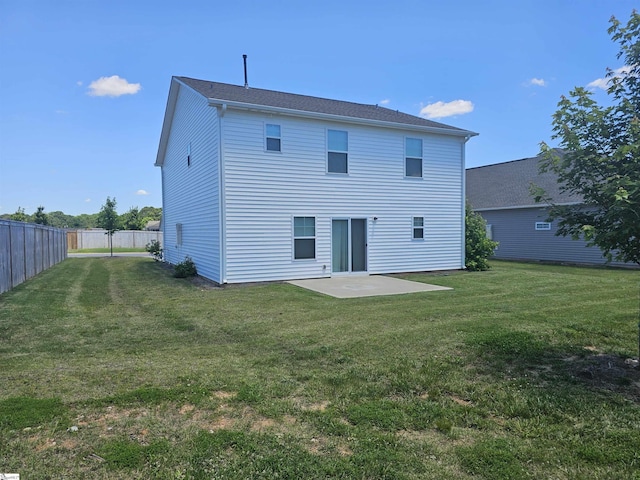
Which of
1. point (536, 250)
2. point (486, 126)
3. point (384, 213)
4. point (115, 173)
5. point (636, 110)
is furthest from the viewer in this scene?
point (115, 173)

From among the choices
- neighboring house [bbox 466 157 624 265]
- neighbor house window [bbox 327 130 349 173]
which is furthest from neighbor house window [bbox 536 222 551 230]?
neighbor house window [bbox 327 130 349 173]

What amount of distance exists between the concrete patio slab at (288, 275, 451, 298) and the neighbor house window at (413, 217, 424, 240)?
240cm

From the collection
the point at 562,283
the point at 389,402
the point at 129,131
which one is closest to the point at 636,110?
the point at 389,402

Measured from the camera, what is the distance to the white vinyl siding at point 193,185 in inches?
468

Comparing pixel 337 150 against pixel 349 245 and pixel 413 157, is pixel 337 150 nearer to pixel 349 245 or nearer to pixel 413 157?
pixel 413 157

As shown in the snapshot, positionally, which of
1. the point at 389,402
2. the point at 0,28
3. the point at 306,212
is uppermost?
the point at 0,28

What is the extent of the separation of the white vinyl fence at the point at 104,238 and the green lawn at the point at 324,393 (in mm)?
34313

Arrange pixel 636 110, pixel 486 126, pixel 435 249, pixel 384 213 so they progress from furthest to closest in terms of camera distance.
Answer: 1. pixel 486 126
2. pixel 435 249
3. pixel 384 213
4. pixel 636 110

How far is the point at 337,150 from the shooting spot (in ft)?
42.2

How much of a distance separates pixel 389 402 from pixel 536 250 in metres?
19.3

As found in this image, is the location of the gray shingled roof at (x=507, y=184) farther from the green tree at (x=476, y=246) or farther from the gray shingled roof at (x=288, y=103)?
the gray shingled roof at (x=288, y=103)

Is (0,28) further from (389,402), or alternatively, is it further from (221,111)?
(389,402)

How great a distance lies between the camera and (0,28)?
10.8m

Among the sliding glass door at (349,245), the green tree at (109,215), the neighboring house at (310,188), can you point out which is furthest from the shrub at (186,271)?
the green tree at (109,215)
